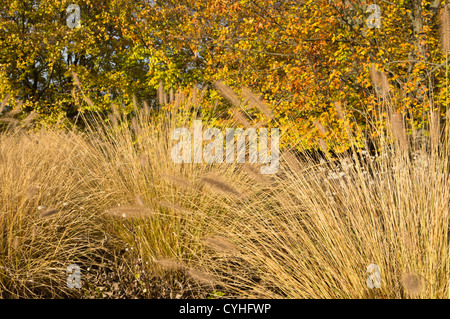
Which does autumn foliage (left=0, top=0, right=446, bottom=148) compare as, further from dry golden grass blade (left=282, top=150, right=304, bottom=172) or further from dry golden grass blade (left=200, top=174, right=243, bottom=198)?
dry golden grass blade (left=200, top=174, right=243, bottom=198)

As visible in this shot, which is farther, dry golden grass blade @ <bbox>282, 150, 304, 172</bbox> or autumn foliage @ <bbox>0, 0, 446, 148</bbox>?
autumn foliage @ <bbox>0, 0, 446, 148</bbox>

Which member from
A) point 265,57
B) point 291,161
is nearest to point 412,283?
point 291,161

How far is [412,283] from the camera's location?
195 cm

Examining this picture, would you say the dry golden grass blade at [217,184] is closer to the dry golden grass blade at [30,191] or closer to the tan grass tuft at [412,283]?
the tan grass tuft at [412,283]

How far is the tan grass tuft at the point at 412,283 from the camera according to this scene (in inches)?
76.3

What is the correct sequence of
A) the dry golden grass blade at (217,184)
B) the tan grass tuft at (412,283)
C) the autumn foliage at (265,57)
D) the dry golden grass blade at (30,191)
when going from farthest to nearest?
1. the autumn foliage at (265,57)
2. the dry golden grass blade at (30,191)
3. the dry golden grass blade at (217,184)
4. the tan grass tuft at (412,283)

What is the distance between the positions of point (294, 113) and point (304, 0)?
2.07 m

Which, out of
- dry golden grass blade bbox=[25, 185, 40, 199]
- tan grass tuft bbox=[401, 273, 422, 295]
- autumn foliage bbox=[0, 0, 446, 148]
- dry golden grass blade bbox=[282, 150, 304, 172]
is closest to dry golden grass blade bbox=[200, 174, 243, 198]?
dry golden grass blade bbox=[282, 150, 304, 172]

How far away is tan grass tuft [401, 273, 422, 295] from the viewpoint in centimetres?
194

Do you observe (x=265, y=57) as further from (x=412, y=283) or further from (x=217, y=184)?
(x=412, y=283)

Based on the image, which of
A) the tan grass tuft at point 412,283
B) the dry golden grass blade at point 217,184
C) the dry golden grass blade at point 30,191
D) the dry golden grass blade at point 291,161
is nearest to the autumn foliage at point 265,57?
the dry golden grass blade at point 291,161

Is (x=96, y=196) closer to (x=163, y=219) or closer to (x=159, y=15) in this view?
(x=163, y=219)

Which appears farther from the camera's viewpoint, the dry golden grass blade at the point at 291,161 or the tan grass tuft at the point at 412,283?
the dry golden grass blade at the point at 291,161

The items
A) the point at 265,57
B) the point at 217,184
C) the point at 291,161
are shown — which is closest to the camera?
the point at 217,184
